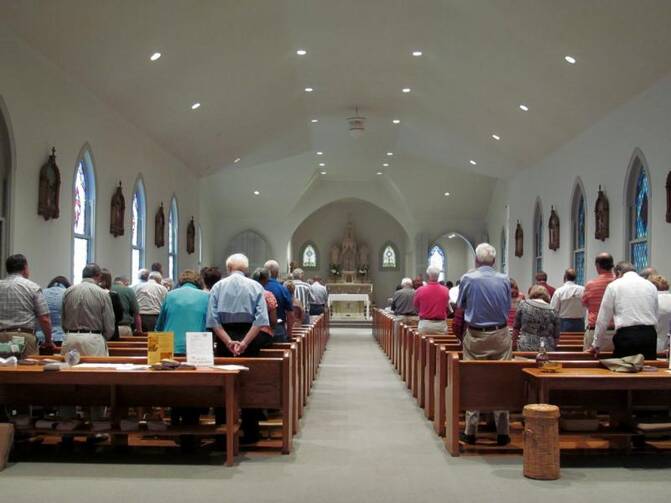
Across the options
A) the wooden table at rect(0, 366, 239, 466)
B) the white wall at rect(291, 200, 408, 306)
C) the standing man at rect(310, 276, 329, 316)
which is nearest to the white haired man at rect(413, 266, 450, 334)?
the wooden table at rect(0, 366, 239, 466)

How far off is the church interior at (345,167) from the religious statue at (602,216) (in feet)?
0.15

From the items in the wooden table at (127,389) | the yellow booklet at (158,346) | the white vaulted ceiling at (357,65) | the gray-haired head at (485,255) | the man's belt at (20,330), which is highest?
the white vaulted ceiling at (357,65)

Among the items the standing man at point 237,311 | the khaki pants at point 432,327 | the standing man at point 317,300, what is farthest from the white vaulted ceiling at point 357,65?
the standing man at point 237,311

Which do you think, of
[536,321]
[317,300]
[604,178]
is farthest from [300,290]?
[536,321]

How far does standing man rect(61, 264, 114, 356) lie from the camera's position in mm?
6617

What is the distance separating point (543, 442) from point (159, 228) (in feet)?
39.8

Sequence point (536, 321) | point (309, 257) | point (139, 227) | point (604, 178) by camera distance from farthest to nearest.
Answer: point (309, 257), point (139, 227), point (604, 178), point (536, 321)

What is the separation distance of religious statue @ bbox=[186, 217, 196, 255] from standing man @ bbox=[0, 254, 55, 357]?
13.5m

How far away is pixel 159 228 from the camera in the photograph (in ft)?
53.9

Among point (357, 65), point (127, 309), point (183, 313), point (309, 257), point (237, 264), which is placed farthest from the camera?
point (309, 257)

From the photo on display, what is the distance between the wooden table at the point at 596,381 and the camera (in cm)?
571

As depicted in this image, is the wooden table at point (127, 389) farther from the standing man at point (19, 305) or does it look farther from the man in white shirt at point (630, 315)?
the man in white shirt at point (630, 315)

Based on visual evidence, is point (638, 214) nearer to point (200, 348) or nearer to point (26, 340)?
point (200, 348)

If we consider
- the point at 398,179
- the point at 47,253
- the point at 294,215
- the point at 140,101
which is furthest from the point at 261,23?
the point at 294,215
